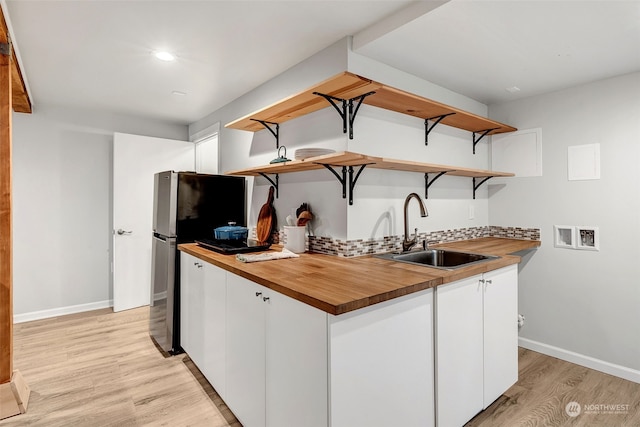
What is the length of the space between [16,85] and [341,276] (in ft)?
10.0

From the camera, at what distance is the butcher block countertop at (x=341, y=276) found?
1229 mm

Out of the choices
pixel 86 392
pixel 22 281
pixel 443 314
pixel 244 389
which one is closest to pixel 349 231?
pixel 443 314

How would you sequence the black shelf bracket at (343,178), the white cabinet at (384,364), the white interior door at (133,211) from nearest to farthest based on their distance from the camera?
the white cabinet at (384,364) → the black shelf bracket at (343,178) → the white interior door at (133,211)

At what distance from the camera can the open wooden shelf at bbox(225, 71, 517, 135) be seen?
1827 millimetres

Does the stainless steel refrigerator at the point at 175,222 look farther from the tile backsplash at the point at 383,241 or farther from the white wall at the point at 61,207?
the white wall at the point at 61,207

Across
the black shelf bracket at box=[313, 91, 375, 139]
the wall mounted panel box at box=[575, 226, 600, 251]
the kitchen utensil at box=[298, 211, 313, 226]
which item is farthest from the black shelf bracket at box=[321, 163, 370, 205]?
the wall mounted panel box at box=[575, 226, 600, 251]

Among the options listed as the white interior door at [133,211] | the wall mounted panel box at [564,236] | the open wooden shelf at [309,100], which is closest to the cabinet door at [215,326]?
the open wooden shelf at [309,100]

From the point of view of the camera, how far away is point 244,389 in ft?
5.50

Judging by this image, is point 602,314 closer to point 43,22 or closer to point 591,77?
point 591,77

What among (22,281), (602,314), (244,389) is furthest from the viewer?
(22,281)

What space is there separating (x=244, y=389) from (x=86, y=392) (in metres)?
1.27

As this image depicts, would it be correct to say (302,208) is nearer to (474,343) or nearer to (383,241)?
(383,241)

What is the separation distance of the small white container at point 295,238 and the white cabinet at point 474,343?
3.26 feet

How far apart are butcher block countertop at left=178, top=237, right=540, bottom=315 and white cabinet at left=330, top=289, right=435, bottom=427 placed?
57 mm
